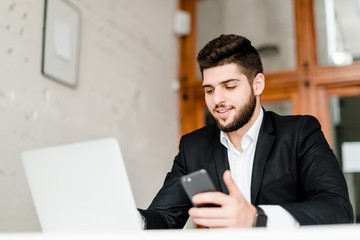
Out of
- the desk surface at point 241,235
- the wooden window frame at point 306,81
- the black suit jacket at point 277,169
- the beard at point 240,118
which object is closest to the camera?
the desk surface at point 241,235

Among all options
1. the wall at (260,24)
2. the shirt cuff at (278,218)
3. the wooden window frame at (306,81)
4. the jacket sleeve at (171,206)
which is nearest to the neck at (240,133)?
the jacket sleeve at (171,206)

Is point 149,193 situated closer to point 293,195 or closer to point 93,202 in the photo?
point 293,195

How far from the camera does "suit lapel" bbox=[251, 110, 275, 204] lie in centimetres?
147

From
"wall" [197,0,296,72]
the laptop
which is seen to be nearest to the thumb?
the laptop

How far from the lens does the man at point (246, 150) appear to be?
54.4 inches

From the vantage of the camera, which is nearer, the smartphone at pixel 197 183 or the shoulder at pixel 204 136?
the smartphone at pixel 197 183

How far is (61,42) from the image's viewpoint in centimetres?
210

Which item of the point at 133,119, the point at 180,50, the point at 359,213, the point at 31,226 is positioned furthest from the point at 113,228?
the point at 180,50

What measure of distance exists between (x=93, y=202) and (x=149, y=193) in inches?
78.8

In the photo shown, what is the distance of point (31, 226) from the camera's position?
1.83 metres

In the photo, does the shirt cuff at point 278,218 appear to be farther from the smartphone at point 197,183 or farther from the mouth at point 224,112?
the mouth at point 224,112

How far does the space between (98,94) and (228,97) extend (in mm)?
1102

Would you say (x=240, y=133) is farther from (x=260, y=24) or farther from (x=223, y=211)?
(x=260, y=24)

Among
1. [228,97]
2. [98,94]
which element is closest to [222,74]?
[228,97]
